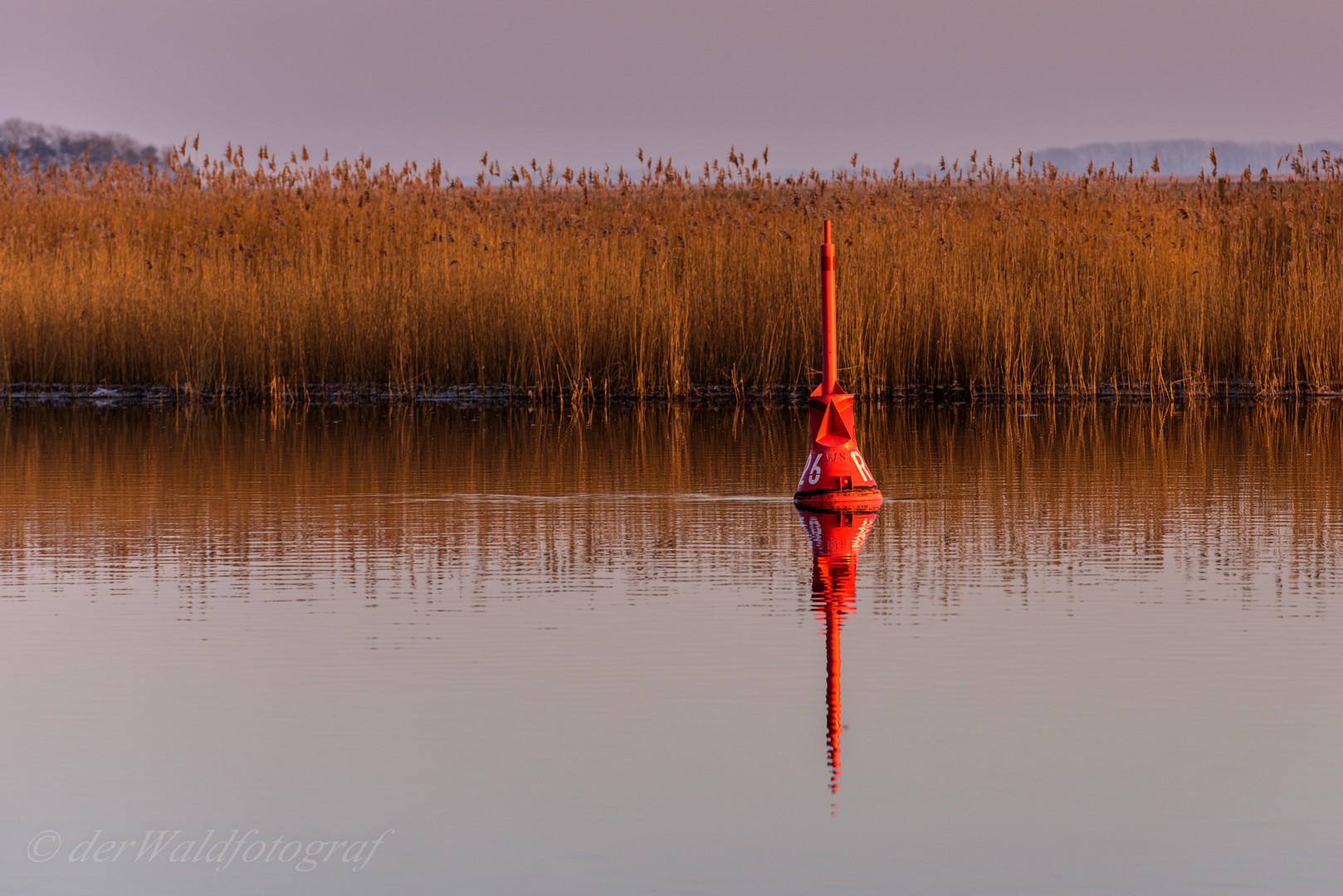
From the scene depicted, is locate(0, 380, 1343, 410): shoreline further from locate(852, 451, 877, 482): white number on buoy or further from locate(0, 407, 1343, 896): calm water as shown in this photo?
locate(852, 451, 877, 482): white number on buoy

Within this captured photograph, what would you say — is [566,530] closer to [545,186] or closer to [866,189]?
[866,189]

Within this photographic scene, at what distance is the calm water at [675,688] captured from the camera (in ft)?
12.9

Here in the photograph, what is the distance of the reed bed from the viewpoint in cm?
1855

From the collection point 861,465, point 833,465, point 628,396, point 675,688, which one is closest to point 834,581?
point 675,688

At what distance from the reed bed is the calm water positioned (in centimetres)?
775

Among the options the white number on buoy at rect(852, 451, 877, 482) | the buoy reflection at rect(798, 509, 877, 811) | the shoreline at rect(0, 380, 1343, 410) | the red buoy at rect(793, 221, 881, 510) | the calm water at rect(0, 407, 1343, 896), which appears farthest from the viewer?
the shoreline at rect(0, 380, 1343, 410)

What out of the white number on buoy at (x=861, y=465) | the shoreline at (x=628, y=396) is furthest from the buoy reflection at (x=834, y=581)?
the shoreline at (x=628, y=396)

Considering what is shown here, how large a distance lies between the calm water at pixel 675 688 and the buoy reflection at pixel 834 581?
0.03 meters

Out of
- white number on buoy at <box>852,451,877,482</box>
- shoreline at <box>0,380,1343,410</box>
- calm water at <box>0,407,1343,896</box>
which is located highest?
shoreline at <box>0,380,1343,410</box>

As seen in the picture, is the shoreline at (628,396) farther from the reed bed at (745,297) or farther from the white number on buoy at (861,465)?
the white number on buoy at (861,465)

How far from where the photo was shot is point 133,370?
2023cm

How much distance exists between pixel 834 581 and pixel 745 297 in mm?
11693

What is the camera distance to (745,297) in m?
19.0

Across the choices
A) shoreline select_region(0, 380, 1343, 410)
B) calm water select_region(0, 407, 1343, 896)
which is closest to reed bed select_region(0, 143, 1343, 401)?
shoreline select_region(0, 380, 1343, 410)
